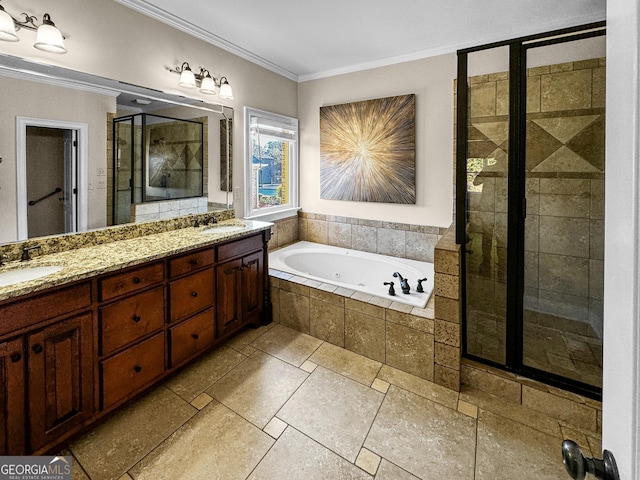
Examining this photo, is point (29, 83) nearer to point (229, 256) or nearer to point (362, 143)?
point (229, 256)

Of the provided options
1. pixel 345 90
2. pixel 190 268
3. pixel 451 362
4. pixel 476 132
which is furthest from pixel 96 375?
pixel 345 90

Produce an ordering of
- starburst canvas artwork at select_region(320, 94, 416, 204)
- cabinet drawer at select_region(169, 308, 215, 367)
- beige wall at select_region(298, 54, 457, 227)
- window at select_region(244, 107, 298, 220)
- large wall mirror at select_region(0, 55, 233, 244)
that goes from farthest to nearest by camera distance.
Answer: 1. window at select_region(244, 107, 298, 220)
2. starburst canvas artwork at select_region(320, 94, 416, 204)
3. beige wall at select_region(298, 54, 457, 227)
4. cabinet drawer at select_region(169, 308, 215, 367)
5. large wall mirror at select_region(0, 55, 233, 244)

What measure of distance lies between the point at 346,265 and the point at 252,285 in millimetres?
1244

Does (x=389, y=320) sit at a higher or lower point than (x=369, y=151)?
lower

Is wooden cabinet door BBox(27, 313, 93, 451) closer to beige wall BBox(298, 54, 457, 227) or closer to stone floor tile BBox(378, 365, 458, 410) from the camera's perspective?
stone floor tile BBox(378, 365, 458, 410)

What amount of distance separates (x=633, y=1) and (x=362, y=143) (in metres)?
3.31

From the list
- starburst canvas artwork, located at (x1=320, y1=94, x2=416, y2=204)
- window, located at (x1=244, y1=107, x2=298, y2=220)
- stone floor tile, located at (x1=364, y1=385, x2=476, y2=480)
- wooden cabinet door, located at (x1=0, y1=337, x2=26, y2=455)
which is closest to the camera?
wooden cabinet door, located at (x1=0, y1=337, x2=26, y2=455)

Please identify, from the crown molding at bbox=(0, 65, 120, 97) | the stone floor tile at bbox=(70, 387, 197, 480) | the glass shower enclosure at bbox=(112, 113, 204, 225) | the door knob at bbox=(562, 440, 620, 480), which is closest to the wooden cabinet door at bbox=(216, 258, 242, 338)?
the stone floor tile at bbox=(70, 387, 197, 480)

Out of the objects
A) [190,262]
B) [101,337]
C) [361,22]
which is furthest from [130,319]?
[361,22]

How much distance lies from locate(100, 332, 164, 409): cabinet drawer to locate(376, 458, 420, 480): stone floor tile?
1.45m

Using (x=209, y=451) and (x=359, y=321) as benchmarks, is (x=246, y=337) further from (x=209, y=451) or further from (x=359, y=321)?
(x=209, y=451)

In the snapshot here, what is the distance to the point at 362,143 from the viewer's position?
11.8 feet

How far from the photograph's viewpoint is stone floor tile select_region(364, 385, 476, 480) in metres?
1.59

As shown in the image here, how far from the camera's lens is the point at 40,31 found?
1796mm
